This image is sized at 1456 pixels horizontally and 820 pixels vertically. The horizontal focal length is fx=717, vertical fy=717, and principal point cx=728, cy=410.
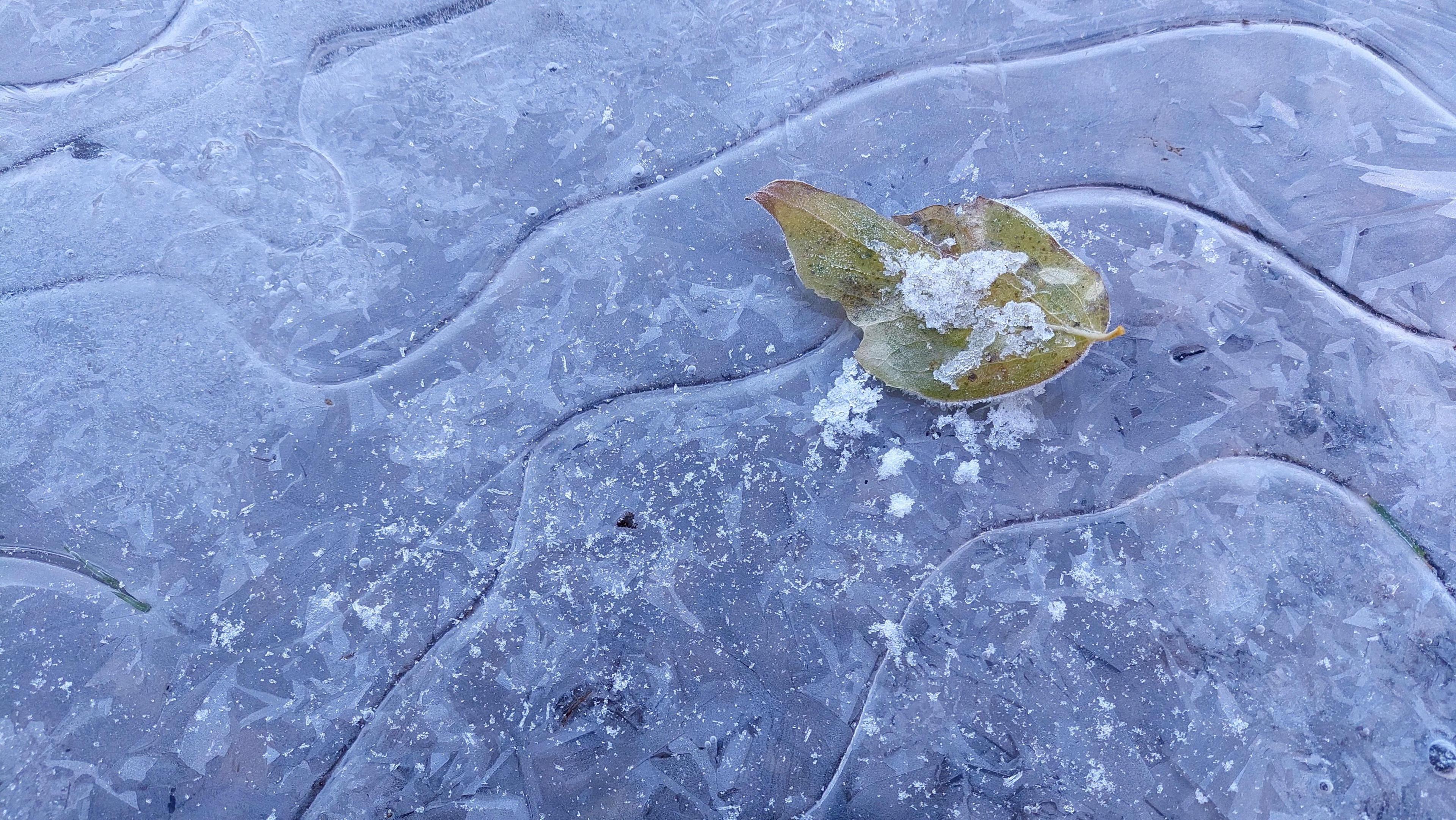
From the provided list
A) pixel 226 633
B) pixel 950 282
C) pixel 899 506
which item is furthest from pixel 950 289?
pixel 226 633

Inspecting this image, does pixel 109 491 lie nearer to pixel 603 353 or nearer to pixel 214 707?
pixel 214 707

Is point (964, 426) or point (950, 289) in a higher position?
point (950, 289)

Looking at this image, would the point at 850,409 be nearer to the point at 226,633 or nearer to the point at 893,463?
the point at 893,463

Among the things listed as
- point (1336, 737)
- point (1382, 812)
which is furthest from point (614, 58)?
point (1382, 812)

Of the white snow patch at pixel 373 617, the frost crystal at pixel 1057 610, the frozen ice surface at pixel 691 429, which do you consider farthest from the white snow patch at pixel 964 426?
→ the white snow patch at pixel 373 617

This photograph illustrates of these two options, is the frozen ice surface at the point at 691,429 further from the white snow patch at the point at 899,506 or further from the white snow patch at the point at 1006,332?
the white snow patch at the point at 1006,332

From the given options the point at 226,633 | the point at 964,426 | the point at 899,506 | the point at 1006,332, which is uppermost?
the point at 1006,332
